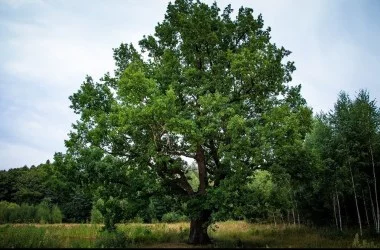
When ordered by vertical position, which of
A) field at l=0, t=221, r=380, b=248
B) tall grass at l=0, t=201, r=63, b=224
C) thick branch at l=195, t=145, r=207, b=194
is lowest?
field at l=0, t=221, r=380, b=248

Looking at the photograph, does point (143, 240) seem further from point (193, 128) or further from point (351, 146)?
point (351, 146)

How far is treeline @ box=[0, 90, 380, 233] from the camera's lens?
65.7 ft

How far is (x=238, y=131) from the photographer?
19469mm

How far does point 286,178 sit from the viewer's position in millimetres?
21594

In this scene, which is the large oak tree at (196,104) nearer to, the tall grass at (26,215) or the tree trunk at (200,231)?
the tree trunk at (200,231)

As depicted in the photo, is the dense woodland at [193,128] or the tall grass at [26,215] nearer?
the dense woodland at [193,128]

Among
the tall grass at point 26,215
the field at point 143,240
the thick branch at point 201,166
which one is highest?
the thick branch at point 201,166

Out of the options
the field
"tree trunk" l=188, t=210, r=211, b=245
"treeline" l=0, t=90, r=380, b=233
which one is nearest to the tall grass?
"treeline" l=0, t=90, r=380, b=233

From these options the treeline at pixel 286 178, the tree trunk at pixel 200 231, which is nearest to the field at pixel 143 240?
the tree trunk at pixel 200 231

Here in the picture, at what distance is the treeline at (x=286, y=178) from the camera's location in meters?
20.0

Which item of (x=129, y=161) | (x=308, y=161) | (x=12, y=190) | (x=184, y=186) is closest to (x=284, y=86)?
(x=308, y=161)

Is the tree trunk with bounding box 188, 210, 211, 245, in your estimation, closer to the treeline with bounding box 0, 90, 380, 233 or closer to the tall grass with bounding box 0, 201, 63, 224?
the treeline with bounding box 0, 90, 380, 233

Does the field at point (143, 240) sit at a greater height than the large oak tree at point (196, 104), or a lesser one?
lesser

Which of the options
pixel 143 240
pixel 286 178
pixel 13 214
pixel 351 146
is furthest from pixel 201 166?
pixel 13 214
